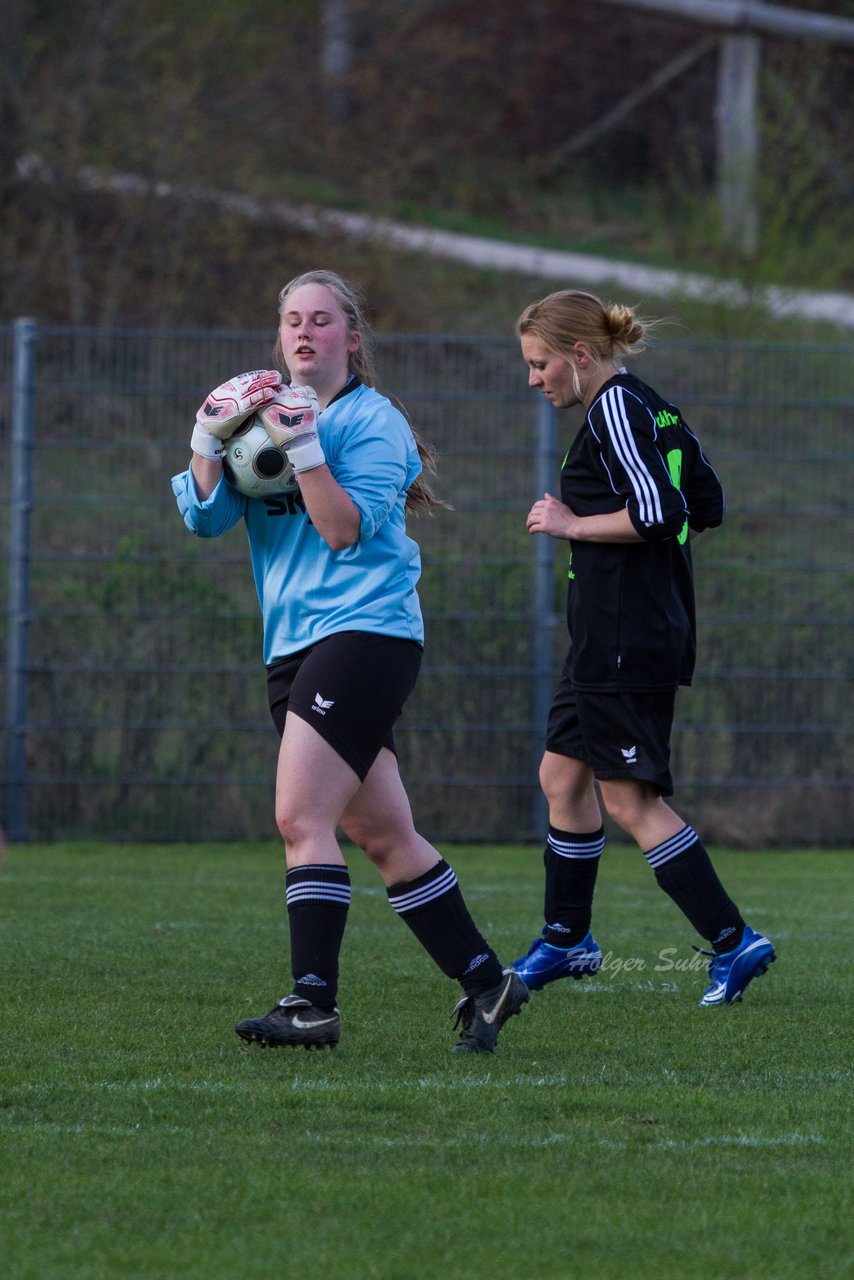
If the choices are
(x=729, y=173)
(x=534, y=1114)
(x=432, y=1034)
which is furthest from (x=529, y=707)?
(x=729, y=173)

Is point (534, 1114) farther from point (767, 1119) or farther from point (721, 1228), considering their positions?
point (721, 1228)

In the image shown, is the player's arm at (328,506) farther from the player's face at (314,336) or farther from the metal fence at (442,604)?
the metal fence at (442,604)

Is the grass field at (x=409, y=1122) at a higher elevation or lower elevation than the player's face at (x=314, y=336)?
lower

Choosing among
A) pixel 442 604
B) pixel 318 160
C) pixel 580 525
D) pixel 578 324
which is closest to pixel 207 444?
pixel 580 525

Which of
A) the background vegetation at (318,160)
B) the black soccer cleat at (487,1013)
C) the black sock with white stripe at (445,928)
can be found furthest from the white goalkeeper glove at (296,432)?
the background vegetation at (318,160)

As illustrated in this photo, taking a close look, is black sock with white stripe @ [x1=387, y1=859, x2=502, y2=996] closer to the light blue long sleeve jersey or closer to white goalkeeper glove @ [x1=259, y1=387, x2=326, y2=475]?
the light blue long sleeve jersey

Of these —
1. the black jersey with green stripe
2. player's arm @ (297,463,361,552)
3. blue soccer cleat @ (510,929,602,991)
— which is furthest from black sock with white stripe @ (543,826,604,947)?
player's arm @ (297,463,361,552)

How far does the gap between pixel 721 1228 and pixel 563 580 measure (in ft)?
26.6

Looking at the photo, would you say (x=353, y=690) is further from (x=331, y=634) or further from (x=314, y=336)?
(x=314, y=336)

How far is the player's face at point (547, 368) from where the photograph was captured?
17.9 feet

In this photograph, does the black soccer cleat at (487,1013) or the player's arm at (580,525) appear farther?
the player's arm at (580,525)

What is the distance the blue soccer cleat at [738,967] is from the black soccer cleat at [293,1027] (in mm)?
1369

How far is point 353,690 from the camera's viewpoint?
4.59m

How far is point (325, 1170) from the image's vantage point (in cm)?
352
